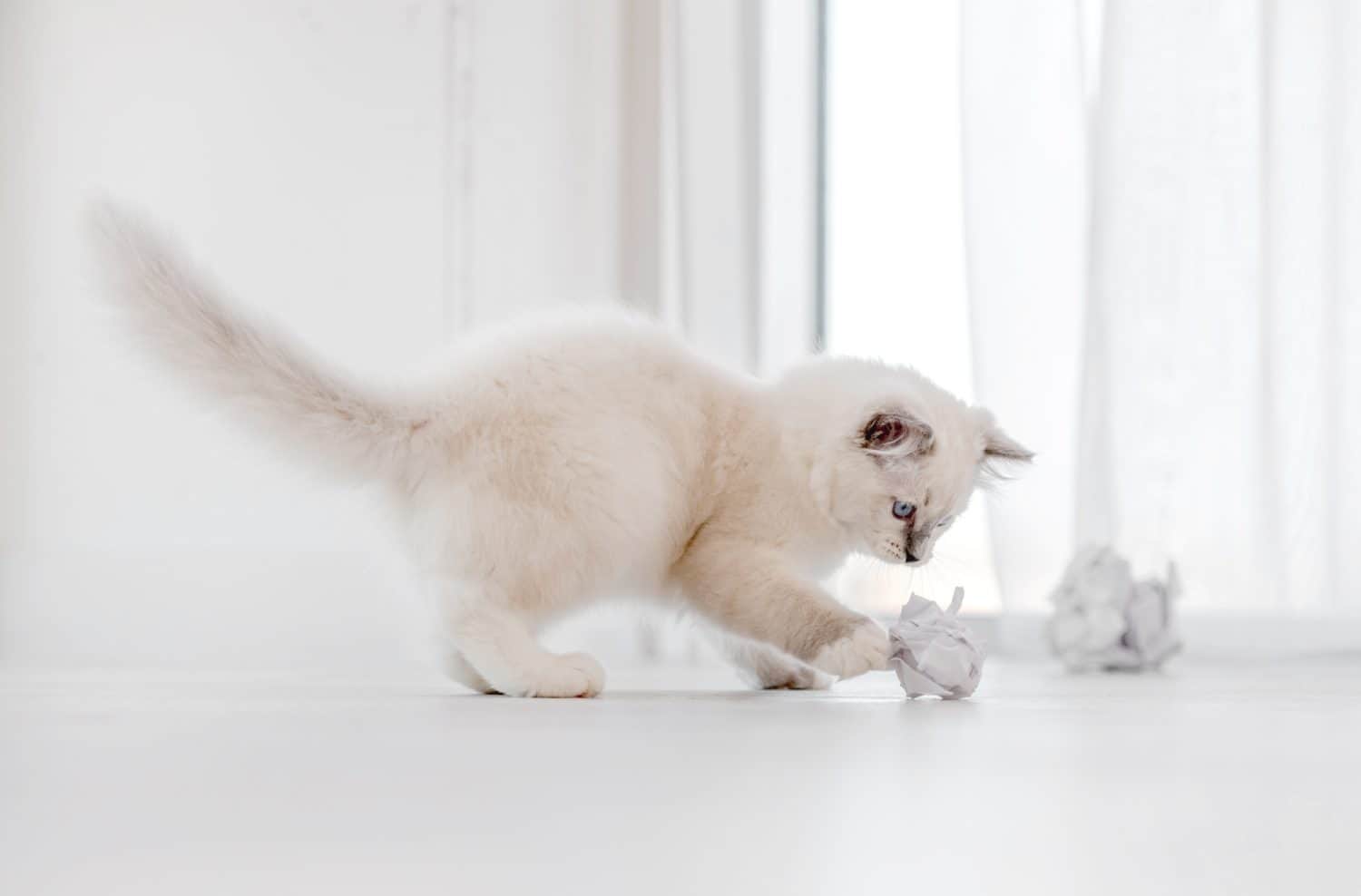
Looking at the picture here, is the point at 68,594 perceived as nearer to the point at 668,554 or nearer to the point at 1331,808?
the point at 668,554

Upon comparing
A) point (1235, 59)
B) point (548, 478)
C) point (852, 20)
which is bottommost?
point (548, 478)

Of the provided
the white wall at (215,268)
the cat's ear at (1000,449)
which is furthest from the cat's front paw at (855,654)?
the white wall at (215,268)

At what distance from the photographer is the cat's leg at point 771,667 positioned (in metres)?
1.62

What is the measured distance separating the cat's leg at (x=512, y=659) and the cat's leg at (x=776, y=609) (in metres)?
0.18

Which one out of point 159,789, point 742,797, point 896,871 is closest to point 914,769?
point 742,797

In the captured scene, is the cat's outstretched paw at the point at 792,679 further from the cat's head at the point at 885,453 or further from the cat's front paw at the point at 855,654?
the cat's front paw at the point at 855,654

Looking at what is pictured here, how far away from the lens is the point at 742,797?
2.17ft

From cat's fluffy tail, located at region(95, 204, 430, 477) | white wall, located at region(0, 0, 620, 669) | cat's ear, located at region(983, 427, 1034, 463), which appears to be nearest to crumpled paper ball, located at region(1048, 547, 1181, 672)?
cat's ear, located at region(983, 427, 1034, 463)

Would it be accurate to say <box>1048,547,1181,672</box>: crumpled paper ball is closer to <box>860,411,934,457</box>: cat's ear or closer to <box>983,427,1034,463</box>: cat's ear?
<box>983,427,1034,463</box>: cat's ear

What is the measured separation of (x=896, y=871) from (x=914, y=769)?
0.96ft

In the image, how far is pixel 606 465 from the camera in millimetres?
1386

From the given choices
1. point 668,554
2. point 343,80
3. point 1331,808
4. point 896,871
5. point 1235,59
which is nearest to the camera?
point 896,871

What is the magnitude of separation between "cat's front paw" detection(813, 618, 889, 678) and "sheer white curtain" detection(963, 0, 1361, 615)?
1214 mm

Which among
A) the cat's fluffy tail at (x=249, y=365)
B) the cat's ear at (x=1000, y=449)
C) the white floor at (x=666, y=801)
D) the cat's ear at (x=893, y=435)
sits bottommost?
the white floor at (x=666, y=801)
